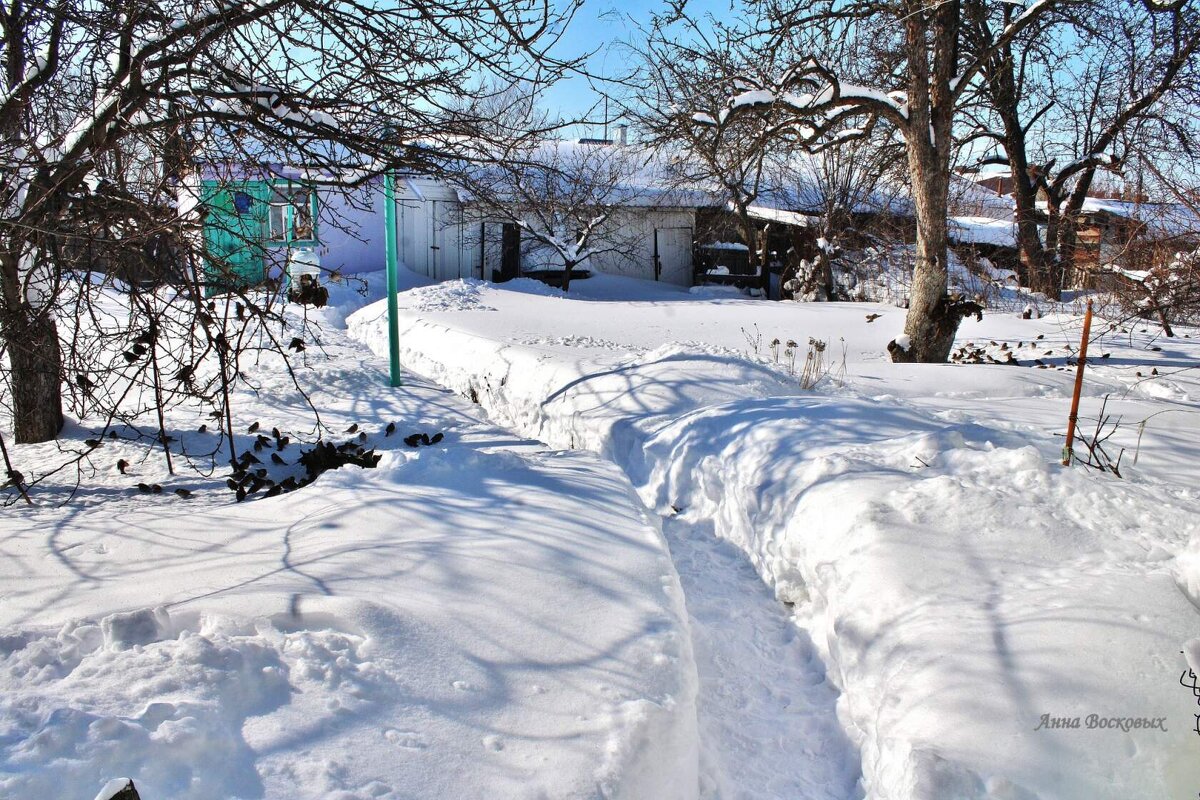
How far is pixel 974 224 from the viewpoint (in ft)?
74.9

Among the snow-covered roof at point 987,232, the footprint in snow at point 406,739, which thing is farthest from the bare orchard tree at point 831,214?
the footprint in snow at point 406,739

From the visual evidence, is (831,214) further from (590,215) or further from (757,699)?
(757,699)

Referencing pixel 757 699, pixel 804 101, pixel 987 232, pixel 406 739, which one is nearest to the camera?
pixel 406 739

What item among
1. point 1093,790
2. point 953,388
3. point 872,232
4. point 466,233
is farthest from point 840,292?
point 1093,790

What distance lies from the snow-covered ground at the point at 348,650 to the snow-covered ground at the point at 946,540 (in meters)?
0.54

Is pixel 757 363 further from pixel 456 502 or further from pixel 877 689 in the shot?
pixel 877 689

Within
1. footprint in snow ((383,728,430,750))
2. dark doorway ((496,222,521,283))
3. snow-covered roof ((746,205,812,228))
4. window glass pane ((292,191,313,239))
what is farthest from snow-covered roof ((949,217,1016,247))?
footprint in snow ((383,728,430,750))

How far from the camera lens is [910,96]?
8.89 meters

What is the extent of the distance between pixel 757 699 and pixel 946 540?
3.34 feet

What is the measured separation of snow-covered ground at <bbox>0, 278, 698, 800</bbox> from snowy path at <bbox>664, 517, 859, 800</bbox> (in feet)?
0.76

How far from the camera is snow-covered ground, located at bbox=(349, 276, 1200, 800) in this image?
7.43ft

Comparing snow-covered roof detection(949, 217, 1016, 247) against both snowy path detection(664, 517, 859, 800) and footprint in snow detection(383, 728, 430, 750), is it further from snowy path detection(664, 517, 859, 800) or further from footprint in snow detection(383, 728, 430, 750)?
footprint in snow detection(383, 728, 430, 750)

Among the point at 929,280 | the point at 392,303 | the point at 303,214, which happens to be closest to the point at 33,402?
the point at 392,303

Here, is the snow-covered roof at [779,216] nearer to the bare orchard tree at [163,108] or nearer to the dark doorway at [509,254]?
the dark doorway at [509,254]
